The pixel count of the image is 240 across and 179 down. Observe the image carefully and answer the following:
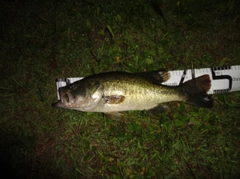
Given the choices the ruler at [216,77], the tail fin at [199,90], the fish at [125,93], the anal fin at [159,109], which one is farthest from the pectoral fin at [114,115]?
the tail fin at [199,90]

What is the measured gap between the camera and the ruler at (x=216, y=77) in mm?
2994

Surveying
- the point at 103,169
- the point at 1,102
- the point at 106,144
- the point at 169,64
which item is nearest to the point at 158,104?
the point at 169,64

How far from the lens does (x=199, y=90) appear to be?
277 centimetres

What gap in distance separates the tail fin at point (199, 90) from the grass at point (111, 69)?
0.25 metres

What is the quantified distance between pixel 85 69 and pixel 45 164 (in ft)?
5.88

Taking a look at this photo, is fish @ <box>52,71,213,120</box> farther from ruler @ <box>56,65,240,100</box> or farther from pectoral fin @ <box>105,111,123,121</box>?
ruler @ <box>56,65,240,100</box>

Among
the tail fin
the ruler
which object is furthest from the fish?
the ruler

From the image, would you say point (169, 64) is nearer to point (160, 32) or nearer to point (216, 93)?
point (160, 32)

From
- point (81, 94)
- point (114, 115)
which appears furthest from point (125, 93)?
point (81, 94)

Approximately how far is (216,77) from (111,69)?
1880 mm

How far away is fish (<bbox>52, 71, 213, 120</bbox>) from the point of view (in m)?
2.52

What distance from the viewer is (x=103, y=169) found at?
2832 millimetres

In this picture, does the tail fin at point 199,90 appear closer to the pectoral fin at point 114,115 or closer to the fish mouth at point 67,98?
the pectoral fin at point 114,115

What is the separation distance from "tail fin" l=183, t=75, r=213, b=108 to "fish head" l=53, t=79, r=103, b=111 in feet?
4.61
